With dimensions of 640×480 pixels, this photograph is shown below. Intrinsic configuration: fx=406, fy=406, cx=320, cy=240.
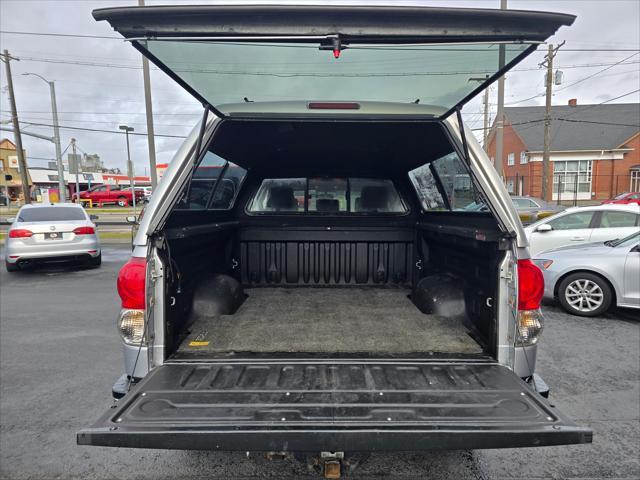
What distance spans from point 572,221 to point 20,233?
42.1 ft

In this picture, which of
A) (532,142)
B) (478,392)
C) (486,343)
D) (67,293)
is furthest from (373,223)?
(532,142)

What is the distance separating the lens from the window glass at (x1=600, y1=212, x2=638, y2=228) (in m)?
8.57

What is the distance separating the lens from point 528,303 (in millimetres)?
2336

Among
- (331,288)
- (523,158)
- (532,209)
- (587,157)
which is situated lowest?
(331,288)

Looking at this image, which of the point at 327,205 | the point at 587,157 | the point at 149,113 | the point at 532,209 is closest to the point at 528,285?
the point at 327,205

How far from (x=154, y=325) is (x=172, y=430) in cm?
76

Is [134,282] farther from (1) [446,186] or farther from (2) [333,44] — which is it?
(1) [446,186]

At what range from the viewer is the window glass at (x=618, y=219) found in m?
8.57

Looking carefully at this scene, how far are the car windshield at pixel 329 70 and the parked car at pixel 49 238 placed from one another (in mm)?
8878

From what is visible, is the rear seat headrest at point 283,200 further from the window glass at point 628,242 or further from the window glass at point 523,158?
the window glass at point 523,158

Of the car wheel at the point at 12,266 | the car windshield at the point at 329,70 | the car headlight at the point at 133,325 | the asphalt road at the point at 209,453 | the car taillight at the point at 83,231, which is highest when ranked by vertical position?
the car windshield at the point at 329,70

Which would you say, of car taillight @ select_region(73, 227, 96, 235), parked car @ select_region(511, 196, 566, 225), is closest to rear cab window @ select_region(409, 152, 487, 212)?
car taillight @ select_region(73, 227, 96, 235)

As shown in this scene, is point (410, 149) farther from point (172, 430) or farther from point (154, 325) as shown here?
point (172, 430)

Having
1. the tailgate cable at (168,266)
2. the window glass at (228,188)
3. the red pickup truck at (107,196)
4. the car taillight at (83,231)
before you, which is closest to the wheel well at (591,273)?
the window glass at (228,188)
